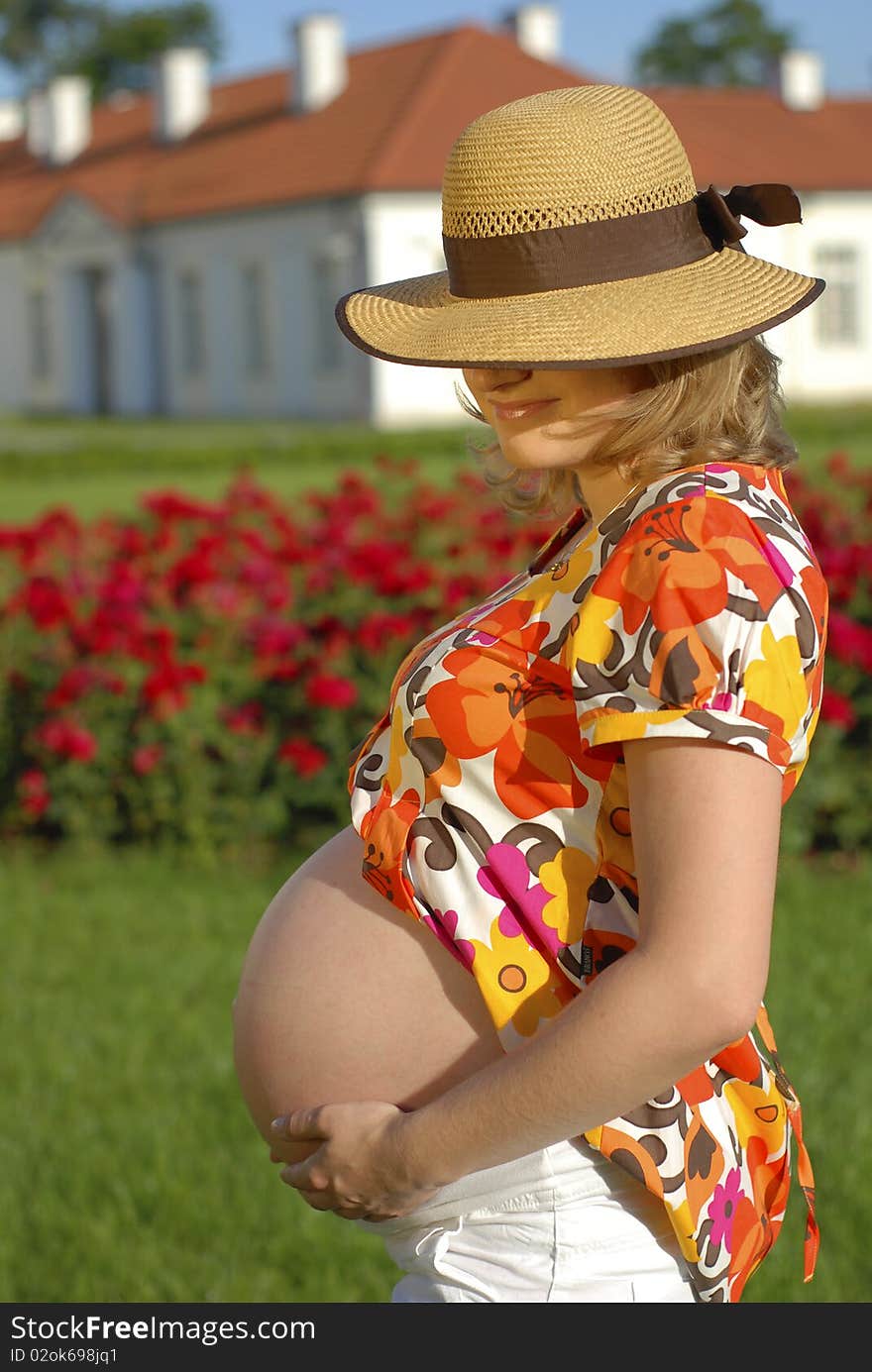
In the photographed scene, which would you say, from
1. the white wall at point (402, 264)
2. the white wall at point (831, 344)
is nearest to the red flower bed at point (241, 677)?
the white wall at point (402, 264)

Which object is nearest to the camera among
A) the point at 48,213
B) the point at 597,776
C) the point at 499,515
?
the point at 597,776

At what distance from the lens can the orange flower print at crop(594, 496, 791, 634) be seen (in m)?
1.42

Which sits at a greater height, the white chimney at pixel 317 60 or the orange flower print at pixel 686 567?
the orange flower print at pixel 686 567

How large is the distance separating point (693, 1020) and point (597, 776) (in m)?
0.24

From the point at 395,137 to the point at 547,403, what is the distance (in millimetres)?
32066

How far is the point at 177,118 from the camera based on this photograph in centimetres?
4109

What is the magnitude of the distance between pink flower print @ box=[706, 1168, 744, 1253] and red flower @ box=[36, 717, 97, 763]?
4.36 meters

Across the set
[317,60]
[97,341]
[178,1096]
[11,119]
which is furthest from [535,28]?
[178,1096]

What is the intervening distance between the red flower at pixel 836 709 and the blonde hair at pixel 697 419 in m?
4.00

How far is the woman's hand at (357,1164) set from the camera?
1.58m

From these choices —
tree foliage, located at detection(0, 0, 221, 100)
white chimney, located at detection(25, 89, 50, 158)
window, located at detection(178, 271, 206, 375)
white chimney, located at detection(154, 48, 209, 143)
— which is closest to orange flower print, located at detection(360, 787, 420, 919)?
window, located at detection(178, 271, 206, 375)

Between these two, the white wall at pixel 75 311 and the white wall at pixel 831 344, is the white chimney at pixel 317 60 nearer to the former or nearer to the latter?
the white wall at pixel 75 311

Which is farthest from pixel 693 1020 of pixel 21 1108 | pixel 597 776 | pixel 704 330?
pixel 21 1108
